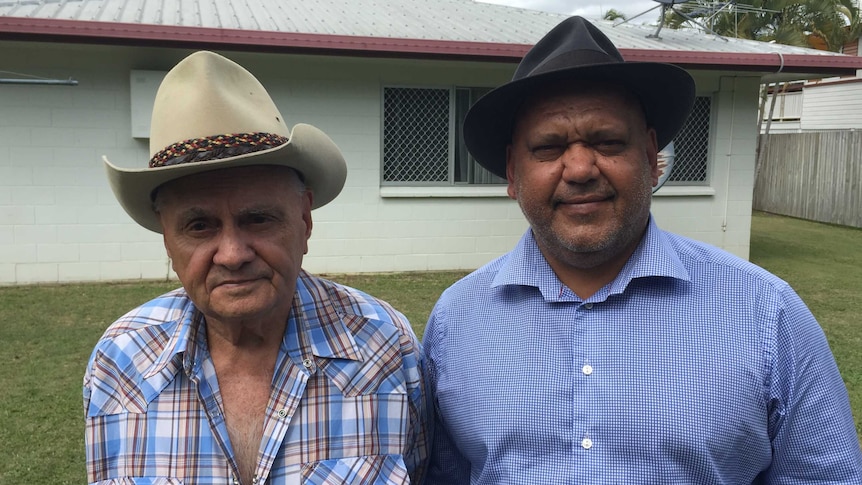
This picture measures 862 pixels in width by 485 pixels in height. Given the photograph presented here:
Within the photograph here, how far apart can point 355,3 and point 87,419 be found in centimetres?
1058

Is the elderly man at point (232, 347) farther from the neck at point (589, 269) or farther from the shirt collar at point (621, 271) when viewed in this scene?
the neck at point (589, 269)

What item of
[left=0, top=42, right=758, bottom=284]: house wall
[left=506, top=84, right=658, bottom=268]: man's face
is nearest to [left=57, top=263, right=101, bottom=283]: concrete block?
[left=0, top=42, right=758, bottom=284]: house wall

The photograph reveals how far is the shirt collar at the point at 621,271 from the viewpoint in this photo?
6.19ft

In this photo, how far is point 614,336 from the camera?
1.88 m

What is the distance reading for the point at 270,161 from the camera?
191 cm

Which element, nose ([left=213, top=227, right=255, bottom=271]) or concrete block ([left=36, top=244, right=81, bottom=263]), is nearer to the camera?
nose ([left=213, top=227, right=255, bottom=271])

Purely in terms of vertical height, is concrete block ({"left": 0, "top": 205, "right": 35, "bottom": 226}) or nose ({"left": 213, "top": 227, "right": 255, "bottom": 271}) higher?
nose ({"left": 213, "top": 227, "right": 255, "bottom": 271})

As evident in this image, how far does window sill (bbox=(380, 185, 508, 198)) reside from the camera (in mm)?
9917

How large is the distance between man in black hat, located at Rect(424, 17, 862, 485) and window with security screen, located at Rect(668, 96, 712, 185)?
9482 millimetres

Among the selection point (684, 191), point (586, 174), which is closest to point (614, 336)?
point (586, 174)

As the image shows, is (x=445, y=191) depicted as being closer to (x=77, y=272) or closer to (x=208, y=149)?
(x=77, y=272)

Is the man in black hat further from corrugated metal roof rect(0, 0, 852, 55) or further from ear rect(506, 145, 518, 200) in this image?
corrugated metal roof rect(0, 0, 852, 55)

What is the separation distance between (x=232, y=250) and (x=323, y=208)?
7.79 m

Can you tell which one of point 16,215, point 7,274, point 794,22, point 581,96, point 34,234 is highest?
point 794,22
